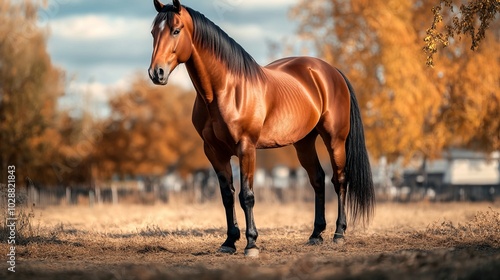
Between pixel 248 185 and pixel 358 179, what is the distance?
259 cm

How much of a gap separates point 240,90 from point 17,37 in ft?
67.0

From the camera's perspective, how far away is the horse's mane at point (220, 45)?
930cm

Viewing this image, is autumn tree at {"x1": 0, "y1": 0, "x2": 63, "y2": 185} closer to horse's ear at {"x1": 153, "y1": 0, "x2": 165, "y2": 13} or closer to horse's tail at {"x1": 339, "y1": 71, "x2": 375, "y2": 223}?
horse's tail at {"x1": 339, "y1": 71, "x2": 375, "y2": 223}

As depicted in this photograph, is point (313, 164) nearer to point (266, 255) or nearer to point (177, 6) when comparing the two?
point (266, 255)

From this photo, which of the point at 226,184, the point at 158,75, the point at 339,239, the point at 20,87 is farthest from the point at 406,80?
the point at 158,75

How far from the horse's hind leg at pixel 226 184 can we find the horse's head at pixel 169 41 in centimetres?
144

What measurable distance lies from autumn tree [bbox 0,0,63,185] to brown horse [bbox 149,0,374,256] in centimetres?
1864

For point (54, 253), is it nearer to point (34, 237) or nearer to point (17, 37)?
point (34, 237)

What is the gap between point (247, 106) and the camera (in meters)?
9.41

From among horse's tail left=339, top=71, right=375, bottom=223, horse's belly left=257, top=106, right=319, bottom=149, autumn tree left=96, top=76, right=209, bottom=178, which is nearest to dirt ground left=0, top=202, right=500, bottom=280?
horse's tail left=339, top=71, right=375, bottom=223

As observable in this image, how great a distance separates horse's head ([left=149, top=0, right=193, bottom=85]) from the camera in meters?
8.67

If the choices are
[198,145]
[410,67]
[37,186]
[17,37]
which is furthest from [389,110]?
[198,145]

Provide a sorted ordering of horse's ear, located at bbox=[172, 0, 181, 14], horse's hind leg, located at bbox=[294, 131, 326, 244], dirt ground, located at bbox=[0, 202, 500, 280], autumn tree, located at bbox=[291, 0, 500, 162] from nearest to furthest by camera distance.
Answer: dirt ground, located at bbox=[0, 202, 500, 280] < horse's ear, located at bbox=[172, 0, 181, 14] < horse's hind leg, located at bbox=[294, 131, 326, 244] < autumn tree, located at bbox=[291, 0, 500, 162]

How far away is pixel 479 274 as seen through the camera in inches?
247
